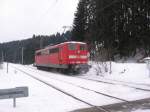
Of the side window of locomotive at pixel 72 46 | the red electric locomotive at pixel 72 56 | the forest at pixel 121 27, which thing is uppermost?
the forest at pixel 121 27

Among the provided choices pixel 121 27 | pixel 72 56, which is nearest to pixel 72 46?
pixel 72 56

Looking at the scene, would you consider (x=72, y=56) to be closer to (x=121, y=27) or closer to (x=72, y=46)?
(x=72, y=46)

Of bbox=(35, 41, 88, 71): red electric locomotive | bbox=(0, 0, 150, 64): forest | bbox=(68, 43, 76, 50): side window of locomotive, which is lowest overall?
bbox=(35, 41, 88, 71): red electric locomotive

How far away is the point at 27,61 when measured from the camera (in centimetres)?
13375

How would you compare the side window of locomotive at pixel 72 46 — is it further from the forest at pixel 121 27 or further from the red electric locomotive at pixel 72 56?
the forest at pixel 121 27

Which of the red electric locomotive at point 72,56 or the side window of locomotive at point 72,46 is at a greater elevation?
the side window of locomotive at point 72,46

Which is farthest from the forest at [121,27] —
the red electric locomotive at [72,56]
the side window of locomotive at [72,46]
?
the side window of locomotive at [72,46]

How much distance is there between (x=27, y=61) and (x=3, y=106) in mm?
121740

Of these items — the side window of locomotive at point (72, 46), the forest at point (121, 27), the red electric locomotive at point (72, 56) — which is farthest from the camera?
the forest at point (121, 27)

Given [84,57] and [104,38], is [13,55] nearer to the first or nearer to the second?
[104,38]

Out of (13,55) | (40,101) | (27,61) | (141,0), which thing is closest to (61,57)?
(141,0)

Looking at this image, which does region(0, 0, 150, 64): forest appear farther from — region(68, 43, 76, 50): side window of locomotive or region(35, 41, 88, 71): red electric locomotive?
region(68, 43, 76, 50): side window of locomotive

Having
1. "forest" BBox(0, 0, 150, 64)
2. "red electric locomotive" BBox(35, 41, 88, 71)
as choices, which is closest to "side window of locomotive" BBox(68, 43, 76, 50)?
"red electric locomotive" BBox(35, 41, 88, 71)

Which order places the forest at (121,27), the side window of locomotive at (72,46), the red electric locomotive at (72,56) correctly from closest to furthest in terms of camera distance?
the red electric locomotive at (72,56), the side window of locomotive at (72,46), the forest at (121,27)
